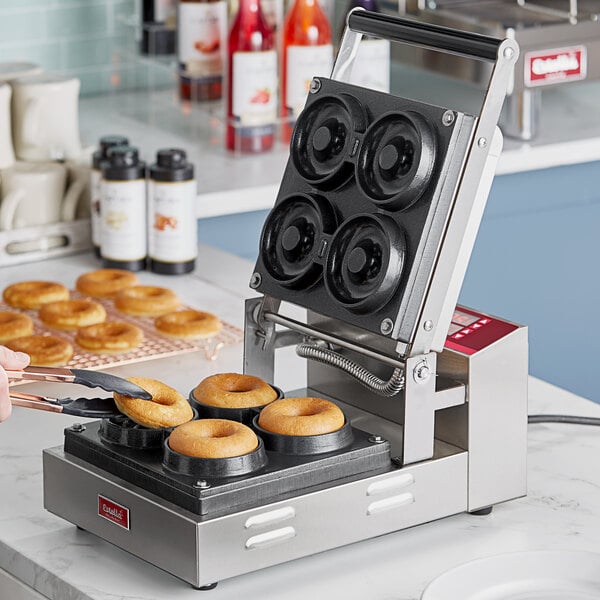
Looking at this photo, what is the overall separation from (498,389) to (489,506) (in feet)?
0.37

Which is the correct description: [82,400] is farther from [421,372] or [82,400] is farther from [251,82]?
[251,82]

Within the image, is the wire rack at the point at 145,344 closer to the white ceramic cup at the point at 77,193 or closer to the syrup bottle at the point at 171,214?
the syrup bottle at the point at 171,214

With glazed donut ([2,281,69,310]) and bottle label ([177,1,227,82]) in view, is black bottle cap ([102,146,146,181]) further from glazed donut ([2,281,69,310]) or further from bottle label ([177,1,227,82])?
bottle label ([177,1,227,82])

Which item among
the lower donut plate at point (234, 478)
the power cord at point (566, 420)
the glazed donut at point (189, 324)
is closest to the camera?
the lower donut plate at point (234, 478)

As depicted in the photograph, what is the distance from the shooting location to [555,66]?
97.7 inches

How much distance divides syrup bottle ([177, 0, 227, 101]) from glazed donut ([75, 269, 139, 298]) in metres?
0.70

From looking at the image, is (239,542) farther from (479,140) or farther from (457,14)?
(457,14)

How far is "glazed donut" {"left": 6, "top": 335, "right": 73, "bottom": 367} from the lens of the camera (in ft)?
5.16

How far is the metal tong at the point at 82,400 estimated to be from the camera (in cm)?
108

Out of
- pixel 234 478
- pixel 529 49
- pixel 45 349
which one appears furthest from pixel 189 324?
pixel 529 49

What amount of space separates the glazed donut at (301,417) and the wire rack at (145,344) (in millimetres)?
512

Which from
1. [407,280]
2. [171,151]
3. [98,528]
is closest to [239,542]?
[98,528]

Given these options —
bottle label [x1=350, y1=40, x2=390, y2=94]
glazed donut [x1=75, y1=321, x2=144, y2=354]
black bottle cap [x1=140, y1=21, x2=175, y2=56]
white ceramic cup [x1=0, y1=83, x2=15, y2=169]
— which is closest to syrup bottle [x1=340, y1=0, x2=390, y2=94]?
bottle label [x1=350, y1=40, x2=390, y2=94]

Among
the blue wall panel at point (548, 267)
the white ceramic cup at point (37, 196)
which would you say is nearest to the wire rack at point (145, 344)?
the white ceramic cup at point (37, 196)
